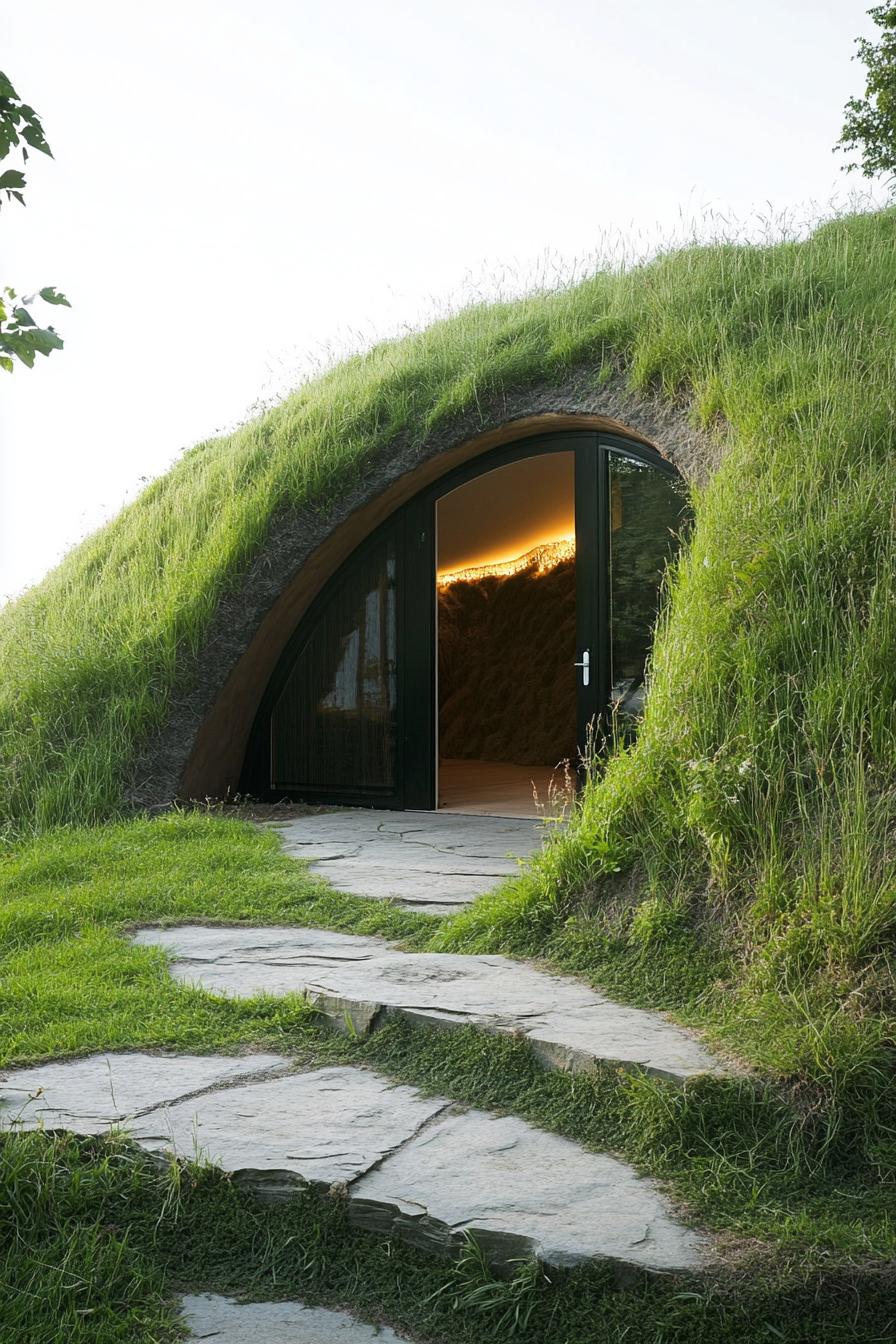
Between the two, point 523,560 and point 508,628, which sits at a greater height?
point 523,560

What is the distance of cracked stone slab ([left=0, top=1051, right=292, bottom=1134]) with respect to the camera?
3.30 metres

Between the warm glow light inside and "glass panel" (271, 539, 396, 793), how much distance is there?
4.52 meters

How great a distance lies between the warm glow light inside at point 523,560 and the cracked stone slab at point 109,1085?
32.8ft

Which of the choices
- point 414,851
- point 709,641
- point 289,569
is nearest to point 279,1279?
point 709,641

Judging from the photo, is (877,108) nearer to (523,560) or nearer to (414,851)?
(523,560)

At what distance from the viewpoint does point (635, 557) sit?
780 cm

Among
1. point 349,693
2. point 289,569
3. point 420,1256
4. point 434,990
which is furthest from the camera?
point 349,693

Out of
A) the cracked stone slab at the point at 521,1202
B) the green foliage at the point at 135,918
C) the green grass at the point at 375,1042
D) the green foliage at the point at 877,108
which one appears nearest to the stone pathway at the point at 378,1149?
the cracked stone slab at the point at 521,1202

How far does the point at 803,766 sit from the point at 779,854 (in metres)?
0.40

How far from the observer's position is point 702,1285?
2566 mm

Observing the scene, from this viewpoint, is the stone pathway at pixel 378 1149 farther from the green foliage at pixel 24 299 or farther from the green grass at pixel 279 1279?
the green foliage at pixel 24 299

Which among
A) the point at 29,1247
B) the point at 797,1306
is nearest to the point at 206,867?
the point at 29,1247

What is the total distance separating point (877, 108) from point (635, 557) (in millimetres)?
10904

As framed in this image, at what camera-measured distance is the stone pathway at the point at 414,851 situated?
5.85 m
